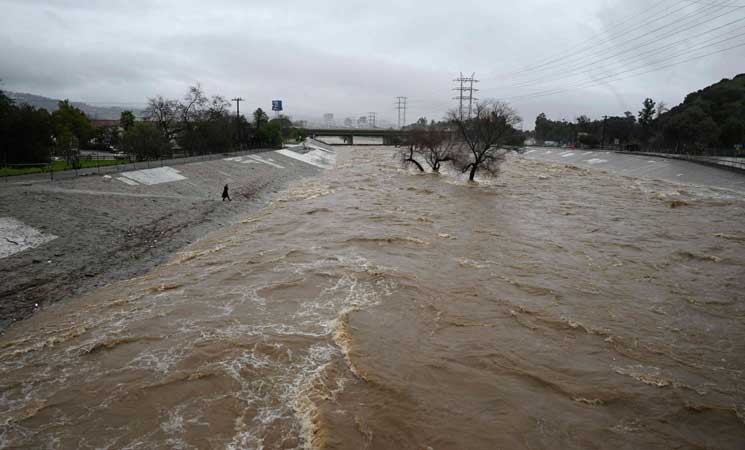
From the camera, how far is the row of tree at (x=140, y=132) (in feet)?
132

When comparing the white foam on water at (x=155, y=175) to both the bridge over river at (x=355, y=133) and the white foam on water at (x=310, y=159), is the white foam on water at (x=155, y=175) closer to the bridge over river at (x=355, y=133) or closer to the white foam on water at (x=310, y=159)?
the white foam on water at (x=310, y=159)

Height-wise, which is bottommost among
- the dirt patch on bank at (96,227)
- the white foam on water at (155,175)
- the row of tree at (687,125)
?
the dirt patch on bank at (96,227)

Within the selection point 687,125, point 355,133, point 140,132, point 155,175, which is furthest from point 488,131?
point 355,133

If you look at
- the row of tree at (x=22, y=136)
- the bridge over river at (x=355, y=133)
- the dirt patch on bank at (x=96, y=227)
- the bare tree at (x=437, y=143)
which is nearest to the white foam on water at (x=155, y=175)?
the dirt patch on bank at (x=96, y=227)

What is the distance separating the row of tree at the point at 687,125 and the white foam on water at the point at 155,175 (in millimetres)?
86746

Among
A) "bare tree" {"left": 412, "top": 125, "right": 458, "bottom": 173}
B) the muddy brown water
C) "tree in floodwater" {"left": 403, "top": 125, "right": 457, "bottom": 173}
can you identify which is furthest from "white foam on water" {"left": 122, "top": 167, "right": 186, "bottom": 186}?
"bare tree" {"left": 412, "top": 125, "right": 458, "bottom": 173}

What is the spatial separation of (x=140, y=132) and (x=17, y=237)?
1611 inches

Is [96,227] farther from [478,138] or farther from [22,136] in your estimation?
[478,138]

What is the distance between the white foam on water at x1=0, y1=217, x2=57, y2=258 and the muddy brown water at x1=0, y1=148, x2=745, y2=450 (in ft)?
20.2

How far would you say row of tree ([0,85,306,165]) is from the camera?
40125mm

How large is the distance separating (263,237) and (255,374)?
13.2 meters

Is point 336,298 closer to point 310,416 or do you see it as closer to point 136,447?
point 310,416

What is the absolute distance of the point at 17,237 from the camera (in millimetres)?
18828

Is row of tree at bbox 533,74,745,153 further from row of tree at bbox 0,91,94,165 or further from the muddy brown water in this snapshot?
row of tree at bbox 0,91,94,165
